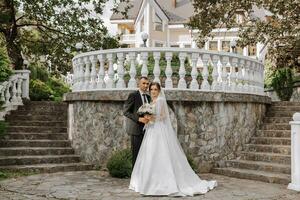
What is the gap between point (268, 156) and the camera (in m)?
9.61

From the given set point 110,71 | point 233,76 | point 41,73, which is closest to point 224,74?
point 233,76

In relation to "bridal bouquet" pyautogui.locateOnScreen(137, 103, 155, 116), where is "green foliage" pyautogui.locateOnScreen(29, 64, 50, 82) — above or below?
above

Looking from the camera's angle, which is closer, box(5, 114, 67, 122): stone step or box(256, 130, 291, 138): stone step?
box(256, 130, 291, 138): stone step

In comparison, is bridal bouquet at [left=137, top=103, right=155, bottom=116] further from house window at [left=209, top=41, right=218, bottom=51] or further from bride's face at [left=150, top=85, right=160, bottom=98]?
house window at [left=209, top=41, right=218, bottom=51]

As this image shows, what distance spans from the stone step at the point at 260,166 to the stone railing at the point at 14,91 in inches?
233

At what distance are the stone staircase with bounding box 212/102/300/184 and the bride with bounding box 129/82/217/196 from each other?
4.89 ft

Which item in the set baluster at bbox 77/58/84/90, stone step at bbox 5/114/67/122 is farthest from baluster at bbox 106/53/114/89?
stone step at bbox 5/114/67/122

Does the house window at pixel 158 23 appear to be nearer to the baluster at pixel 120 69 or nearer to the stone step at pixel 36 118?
the stone step at pixel 36 118

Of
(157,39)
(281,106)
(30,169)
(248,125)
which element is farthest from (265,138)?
(157,39)

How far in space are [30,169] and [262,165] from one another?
477 centimetres

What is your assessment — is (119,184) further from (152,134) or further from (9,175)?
(9,175)

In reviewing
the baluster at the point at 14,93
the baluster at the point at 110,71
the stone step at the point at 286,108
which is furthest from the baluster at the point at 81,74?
the stone step at the point at 286,108

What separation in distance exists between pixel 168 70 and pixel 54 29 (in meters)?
8.64

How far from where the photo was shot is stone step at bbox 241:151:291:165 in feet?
30.5
